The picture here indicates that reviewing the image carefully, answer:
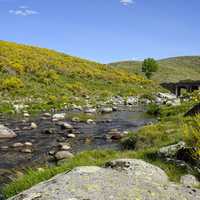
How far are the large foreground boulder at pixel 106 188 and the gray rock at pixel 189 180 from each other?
80 centimetres

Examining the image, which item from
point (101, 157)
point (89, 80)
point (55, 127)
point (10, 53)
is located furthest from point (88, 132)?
point (10, 53)

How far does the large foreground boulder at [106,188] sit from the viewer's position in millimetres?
7633

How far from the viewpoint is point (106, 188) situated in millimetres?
7980

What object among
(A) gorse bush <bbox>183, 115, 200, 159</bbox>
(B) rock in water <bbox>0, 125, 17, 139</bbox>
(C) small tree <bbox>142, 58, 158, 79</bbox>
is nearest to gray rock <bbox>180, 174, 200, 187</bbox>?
(A) gorse bush <bbox>183, 115, 200, 159</bbox>

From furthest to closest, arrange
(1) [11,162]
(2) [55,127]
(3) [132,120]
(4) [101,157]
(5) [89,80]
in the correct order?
(5) [89,80] → (3) [132,120] → (2) [55,127] → (1) [11,162] → (4) [101,157]

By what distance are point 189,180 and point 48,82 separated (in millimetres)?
45739

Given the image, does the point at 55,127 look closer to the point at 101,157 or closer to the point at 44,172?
the point at 101,157

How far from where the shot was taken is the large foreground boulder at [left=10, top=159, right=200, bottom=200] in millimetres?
7633

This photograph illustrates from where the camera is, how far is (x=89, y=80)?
2628 inches

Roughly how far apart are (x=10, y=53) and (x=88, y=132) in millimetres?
47218

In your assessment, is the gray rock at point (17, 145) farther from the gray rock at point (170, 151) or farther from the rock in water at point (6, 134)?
the gray rock at point (170, 151)

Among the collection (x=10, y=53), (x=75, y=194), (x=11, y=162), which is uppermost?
(x=10, y=53)

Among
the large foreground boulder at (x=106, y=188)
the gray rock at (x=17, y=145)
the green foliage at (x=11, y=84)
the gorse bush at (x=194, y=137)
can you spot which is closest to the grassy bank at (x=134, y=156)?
the gorse bush at (x=194, y=137)

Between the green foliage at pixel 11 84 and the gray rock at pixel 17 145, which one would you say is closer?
the gray rock at pixel 17 145
